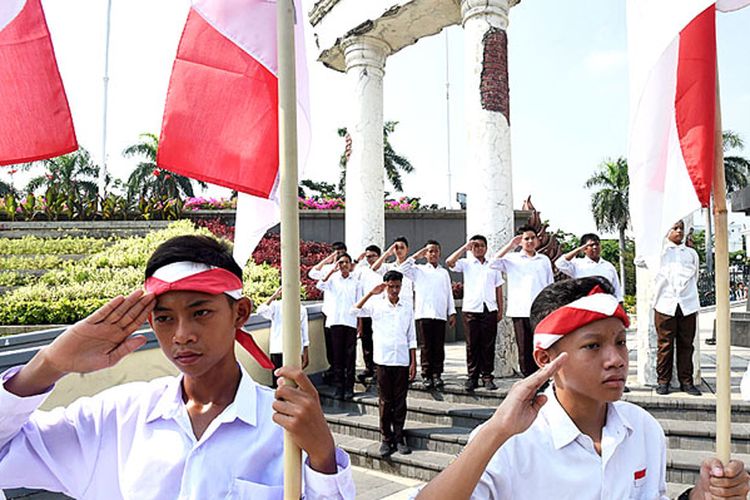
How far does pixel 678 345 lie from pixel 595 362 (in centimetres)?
495

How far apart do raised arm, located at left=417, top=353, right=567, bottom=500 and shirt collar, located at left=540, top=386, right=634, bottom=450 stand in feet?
0.84

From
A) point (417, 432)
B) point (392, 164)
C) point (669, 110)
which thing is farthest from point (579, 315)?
point (392, 164)

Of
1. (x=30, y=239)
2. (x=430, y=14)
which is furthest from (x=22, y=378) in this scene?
(x=30, y=239)

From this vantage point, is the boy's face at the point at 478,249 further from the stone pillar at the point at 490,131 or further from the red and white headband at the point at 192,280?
the red and white headband at the point at 192,280

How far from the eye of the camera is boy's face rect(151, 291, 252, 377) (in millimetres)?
1549

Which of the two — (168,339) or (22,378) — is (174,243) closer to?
(168,339)

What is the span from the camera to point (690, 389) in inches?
227

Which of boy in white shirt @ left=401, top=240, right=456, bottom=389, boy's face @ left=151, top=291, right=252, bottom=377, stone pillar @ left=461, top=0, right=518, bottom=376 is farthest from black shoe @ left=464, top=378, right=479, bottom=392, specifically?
boy's face @ left=151, top=291, right=252, bottom=377

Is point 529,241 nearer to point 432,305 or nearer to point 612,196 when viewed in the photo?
point 432,305

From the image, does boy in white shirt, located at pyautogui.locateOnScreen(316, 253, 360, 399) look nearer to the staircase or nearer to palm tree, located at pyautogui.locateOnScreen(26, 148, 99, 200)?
the staircase

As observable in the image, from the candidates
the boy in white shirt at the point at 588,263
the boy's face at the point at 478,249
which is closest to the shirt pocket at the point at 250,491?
the boy's face at the point at 478,249

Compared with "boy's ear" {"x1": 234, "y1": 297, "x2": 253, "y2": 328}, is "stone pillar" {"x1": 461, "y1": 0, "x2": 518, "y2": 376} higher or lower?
higher

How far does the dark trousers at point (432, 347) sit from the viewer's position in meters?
6.58

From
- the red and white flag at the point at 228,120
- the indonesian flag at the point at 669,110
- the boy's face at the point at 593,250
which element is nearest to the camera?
the indonesian flag at the point at 669,110
